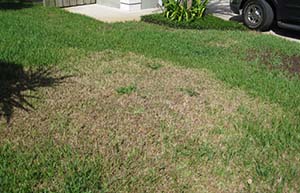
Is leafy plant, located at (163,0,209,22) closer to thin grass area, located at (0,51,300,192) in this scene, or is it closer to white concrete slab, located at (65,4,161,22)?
white concrete slab, located at (65,4,161,22)

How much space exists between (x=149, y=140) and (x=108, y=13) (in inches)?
267

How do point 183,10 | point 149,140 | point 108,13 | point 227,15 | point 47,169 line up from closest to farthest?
point 47,169 < point 149,140 < point 183,10 < point 108,13 < point 227,15

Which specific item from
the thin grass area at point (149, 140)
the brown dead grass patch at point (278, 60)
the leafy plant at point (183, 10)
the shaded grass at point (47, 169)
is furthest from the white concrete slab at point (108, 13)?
the shaded grass at point (47, 169)

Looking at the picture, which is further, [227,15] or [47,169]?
[227,15]

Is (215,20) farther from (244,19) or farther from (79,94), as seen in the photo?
(79,94)

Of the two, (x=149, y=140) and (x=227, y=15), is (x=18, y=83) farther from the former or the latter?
(x=227, y=15)

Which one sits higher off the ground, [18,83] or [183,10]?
[183,10]

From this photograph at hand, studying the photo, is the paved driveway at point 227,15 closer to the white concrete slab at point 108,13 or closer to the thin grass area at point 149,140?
the white concrete slab at point 108,13

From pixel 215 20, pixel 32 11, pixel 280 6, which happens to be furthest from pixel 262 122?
pixel 32 11

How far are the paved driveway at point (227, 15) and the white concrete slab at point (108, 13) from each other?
1.62m

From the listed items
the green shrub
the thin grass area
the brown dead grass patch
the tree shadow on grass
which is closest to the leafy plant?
the green shrub

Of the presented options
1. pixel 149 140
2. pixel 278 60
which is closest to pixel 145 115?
pixel 149 140

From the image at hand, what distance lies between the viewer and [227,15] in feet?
34.2

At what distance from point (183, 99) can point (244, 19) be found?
4.89 metres
